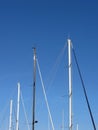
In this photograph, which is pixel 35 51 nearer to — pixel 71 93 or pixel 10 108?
pixel 71 93

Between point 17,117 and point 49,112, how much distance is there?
28.4ft

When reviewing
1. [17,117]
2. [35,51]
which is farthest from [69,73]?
[17,117]

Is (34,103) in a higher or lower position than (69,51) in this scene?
lower

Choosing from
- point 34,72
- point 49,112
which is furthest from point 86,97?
point 49,112

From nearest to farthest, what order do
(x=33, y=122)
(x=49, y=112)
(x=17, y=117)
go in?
(x=33, y=122), (x=49, y=112), (x=17, y=117)

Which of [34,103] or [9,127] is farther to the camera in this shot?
[9,127]

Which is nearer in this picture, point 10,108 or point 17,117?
point 17,117

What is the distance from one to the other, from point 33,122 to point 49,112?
7315 millimetres

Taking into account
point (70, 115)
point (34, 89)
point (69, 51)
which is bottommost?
point (70, 115)

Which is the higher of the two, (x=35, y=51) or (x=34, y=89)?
(x=35, y=51)

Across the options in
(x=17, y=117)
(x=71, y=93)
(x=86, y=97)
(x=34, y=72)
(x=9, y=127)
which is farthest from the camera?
(x=9, y=127)

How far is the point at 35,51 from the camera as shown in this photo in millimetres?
44469

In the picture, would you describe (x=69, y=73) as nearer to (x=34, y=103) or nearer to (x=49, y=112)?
(x=34, y=103)

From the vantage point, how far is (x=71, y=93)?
36562 millimetres
